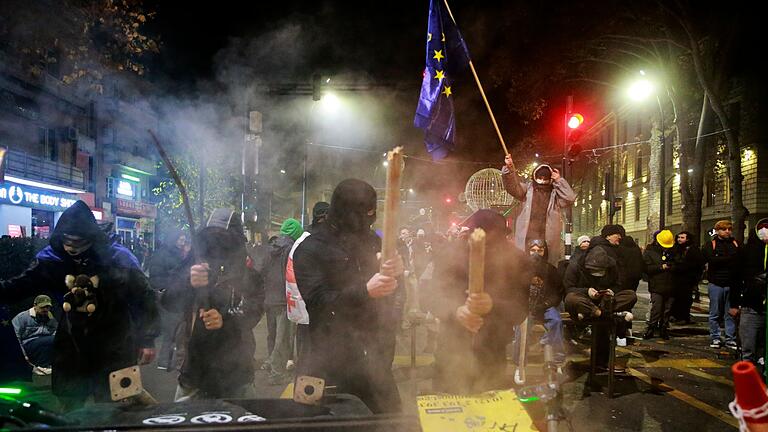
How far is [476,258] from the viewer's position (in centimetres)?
179

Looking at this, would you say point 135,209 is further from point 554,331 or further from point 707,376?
point 707,376

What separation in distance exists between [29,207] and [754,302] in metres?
20.7

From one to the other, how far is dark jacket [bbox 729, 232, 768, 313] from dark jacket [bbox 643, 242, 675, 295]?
1.81m

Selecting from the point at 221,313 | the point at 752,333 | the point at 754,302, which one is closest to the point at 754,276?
the point at 754,302

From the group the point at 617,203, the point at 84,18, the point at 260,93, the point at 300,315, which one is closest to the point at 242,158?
the point at 260,93

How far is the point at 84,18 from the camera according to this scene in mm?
5555

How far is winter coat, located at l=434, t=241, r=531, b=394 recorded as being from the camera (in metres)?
2.86

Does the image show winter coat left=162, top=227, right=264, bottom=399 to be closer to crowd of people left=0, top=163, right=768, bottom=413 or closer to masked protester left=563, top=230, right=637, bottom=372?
crowd of people left=0, top=163, right=768, bottom=413

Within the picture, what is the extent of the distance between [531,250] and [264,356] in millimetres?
3878

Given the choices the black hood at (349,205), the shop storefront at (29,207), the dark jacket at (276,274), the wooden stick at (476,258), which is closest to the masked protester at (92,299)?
the black hood at (349,205)

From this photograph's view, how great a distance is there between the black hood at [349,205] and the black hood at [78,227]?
153cm

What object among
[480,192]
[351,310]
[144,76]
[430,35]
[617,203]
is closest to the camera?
[351,310]

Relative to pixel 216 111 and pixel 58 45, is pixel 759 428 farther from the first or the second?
pixel 58 45

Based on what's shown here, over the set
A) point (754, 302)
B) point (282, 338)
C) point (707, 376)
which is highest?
point (754, 302)
